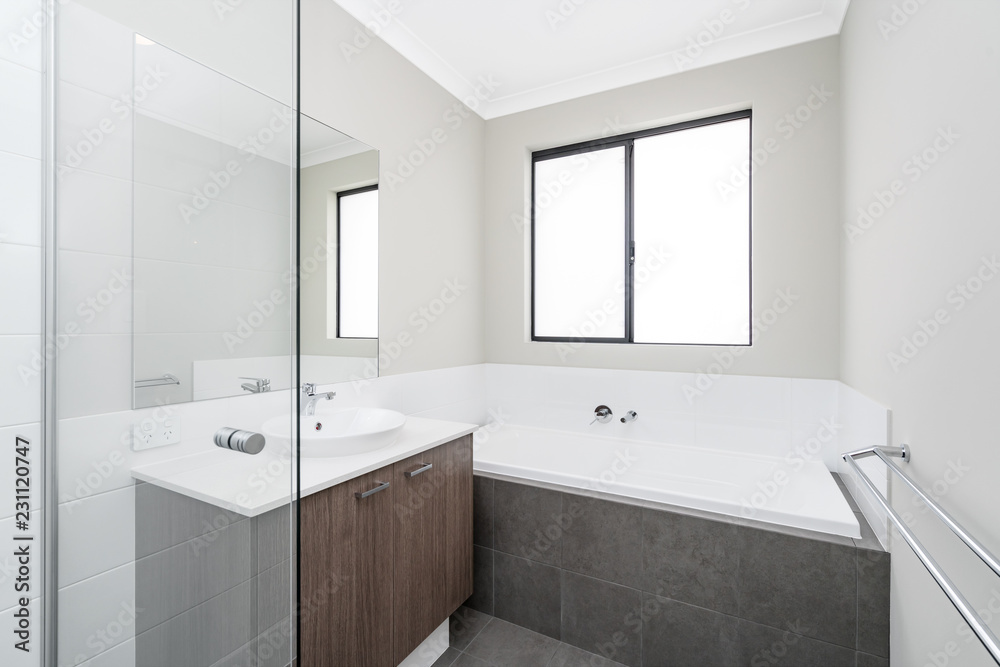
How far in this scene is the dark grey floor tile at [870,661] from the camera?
58.2 inches

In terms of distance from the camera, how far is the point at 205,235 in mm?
697

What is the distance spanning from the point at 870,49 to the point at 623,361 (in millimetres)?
1719

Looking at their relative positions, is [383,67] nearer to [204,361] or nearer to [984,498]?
[204,361]

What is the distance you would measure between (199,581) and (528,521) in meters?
1.55

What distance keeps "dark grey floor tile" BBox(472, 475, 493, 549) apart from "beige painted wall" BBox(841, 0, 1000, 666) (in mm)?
1417

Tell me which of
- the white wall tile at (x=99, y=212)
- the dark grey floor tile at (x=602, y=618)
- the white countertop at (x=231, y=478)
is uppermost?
the white wall tile at (x=99, y=212)

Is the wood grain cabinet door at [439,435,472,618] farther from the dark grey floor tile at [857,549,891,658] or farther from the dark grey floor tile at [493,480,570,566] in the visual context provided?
the dark grey floor tile at [857,549,891,658]

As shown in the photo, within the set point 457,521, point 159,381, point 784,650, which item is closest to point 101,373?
point 159,381

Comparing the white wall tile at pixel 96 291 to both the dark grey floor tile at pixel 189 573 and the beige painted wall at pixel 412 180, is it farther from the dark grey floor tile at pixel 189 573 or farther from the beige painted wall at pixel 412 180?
the beige painted wall at pixel 412 180

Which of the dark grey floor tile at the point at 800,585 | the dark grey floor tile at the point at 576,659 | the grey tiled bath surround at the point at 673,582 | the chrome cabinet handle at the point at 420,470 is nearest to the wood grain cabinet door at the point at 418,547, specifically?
the chrome cabinet handle at the point at 420,470

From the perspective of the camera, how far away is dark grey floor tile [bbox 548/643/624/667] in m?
1.85

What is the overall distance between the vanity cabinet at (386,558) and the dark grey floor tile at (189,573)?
579 mm

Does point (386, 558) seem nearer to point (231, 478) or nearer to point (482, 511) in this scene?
point (482, 511)

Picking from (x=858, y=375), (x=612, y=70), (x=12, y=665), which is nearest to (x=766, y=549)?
(x=858, y=375)
